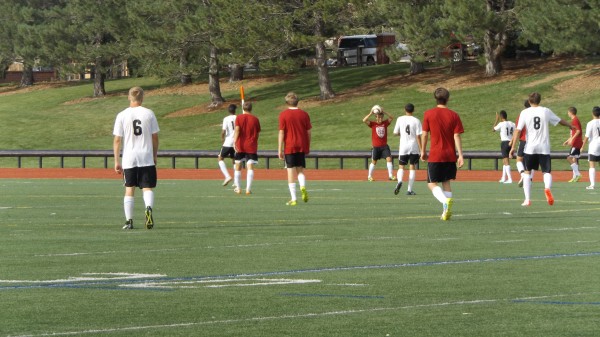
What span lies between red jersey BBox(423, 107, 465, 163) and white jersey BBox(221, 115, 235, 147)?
37.2ft

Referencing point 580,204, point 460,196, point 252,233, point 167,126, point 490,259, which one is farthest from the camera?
point 167,126

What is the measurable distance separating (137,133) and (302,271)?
241 inches

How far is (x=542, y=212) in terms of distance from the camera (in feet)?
71.3

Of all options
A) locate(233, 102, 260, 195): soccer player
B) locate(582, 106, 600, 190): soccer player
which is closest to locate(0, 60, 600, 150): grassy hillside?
locate(582, 106, 600, 190): soccer player

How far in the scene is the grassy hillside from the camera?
62125 mm

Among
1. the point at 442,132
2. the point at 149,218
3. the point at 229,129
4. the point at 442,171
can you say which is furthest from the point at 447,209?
the point at 229,129

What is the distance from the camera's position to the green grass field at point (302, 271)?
29.9 feet

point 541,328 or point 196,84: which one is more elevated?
point 196,84

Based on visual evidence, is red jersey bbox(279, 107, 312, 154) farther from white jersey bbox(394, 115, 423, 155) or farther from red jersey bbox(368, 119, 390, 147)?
red jersey bbox(368, 119, 390, 147)

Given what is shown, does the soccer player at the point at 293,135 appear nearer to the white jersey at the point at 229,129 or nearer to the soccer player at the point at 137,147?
the white jersey at the point at 229,129

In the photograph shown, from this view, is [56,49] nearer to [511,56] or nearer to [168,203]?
[511,56]

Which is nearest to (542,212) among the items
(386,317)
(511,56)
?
(386,317)

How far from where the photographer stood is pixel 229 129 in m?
31.4

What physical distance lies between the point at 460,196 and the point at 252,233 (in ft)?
37.1
